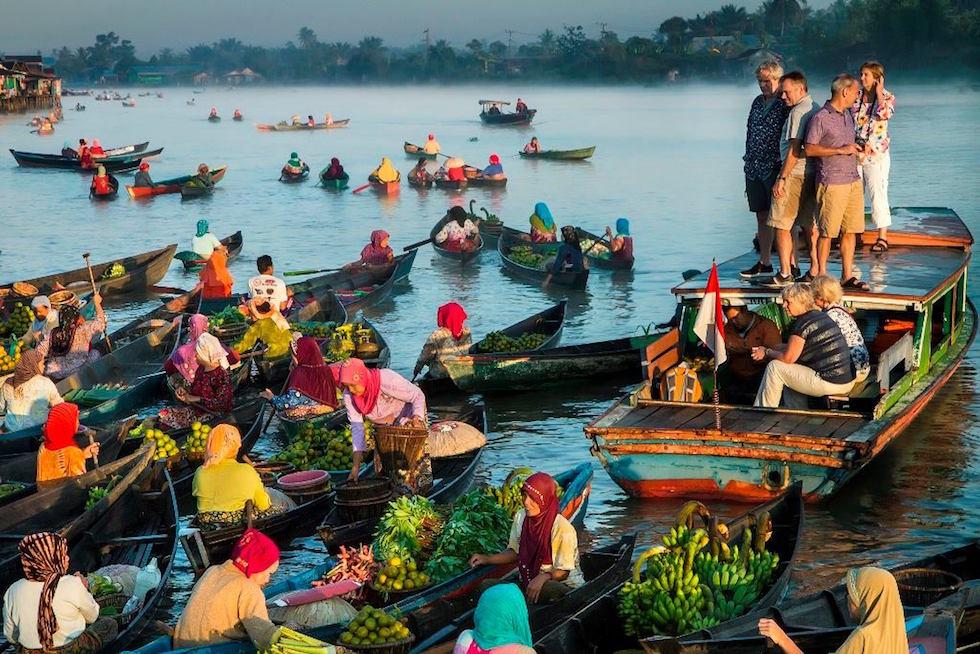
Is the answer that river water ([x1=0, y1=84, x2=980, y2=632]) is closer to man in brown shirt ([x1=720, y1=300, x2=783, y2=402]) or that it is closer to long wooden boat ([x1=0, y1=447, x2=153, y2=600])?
long wooden boat ([x1=0, y1=447, x2=153, y2=600])

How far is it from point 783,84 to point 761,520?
5610 millimetres

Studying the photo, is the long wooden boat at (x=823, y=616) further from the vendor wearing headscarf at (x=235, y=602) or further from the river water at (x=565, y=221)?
the river water at (x=565, y=221)

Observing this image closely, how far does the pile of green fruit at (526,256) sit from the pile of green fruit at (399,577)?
1732 cm

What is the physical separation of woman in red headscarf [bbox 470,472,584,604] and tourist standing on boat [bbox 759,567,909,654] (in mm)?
2446

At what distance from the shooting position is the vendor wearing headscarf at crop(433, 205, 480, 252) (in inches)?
1170

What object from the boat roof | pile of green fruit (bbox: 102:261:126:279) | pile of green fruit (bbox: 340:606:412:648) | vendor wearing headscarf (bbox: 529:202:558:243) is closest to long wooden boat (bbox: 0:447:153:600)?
pile of green fruit (bbox: 340:606:412:648)

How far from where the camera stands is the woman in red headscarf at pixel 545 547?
8.79 m

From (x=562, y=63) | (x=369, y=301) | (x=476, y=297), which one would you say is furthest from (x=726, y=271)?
(x=562, y=63)

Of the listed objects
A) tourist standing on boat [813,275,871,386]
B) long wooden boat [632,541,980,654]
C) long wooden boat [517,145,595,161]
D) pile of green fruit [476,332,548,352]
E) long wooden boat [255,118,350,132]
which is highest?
tourist standing on boat [813,275,871,386]

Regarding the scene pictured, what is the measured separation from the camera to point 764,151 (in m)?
14.2

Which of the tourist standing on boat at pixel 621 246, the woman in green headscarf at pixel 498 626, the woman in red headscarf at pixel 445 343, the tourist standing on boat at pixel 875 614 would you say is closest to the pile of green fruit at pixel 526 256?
the tourist standing on boat at pixel 621 246

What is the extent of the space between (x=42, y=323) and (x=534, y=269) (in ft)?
36.2

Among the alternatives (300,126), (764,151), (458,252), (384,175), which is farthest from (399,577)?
(300,126)

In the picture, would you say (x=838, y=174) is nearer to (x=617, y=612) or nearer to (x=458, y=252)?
(x=617, y=612)
